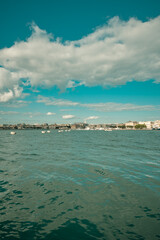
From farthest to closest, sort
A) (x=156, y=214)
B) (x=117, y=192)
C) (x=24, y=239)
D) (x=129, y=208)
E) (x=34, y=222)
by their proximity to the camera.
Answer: (x=117, y=192) → (x=129, y=208) → (x=156, y=214) → (x=34, y=222) → (x=24, y=239)

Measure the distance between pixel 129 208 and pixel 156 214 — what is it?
1.43m

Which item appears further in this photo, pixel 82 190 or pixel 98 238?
pixel 82 190

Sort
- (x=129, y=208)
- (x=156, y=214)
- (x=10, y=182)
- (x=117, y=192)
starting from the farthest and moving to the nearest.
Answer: (x=10, y=182) < (x=117, y=192) < (x=129, y=208) < (x=156, y=214)

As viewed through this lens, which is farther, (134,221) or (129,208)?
(129,208)

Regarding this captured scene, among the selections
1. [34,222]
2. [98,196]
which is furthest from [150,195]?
[34,222]

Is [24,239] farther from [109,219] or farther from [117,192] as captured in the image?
→ [117,192]

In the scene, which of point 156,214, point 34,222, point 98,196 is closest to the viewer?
point 34,222

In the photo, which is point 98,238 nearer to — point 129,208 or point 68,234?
point 68,234

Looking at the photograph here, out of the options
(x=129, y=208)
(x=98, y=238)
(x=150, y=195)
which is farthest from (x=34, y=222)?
(x=150, y=195)

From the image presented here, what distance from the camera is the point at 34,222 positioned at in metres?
7.64

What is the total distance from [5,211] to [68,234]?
159 inches

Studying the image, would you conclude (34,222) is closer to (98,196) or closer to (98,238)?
(98,238)

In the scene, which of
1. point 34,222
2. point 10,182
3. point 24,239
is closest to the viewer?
point 24,239

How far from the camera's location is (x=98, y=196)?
421 inches
